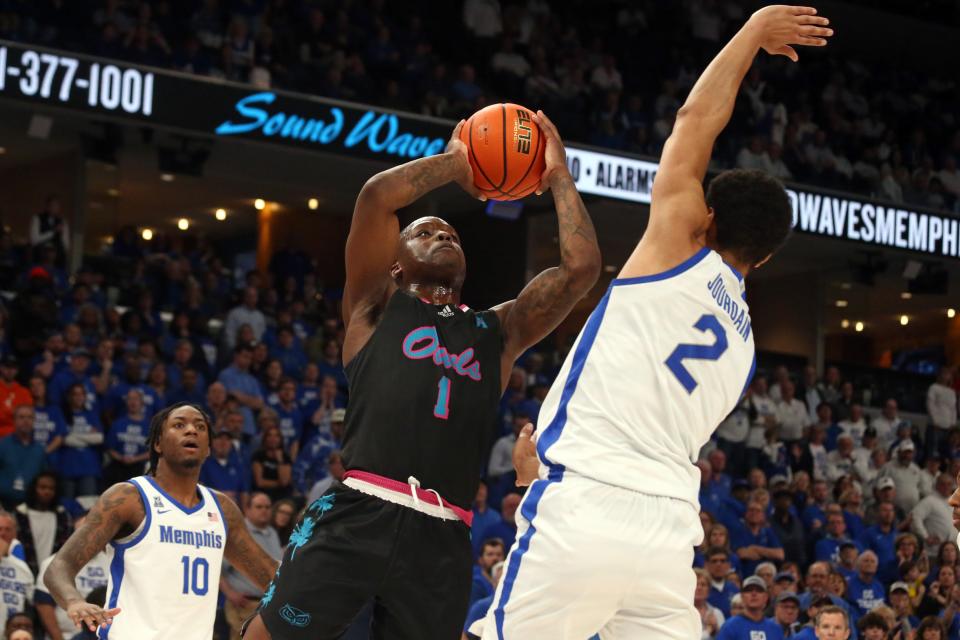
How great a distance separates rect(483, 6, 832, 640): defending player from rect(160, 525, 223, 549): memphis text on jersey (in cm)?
249

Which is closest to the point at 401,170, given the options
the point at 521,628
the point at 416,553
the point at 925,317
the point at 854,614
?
the point at 416,553

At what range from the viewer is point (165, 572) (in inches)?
224

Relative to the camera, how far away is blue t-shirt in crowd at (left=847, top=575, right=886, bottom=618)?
12.3 metres

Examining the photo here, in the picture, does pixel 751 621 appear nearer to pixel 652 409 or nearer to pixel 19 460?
pixel 19 460

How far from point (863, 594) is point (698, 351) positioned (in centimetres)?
946

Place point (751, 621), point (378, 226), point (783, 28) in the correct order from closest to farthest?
point (783, 28) → point (378, 226) → point (751, 621)

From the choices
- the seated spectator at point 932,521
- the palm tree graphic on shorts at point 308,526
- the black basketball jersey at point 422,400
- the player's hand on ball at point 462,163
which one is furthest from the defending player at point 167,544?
the seated spectator at point 932,521

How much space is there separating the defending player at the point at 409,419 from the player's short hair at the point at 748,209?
827 mm

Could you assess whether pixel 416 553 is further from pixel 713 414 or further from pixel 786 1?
pixel 786 1

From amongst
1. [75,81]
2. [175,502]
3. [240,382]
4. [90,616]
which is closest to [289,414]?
[240,382]

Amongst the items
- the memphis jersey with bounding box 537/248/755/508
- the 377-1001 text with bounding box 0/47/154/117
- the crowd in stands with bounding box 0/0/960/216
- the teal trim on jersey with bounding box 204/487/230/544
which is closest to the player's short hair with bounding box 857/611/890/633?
the teal trim on jersey with bounding box 204/487/230/544

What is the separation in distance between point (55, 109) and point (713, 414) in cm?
1061

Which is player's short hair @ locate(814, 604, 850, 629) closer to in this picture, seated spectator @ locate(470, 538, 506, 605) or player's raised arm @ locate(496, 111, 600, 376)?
seated spectator @ locate(470, 538, 506, 605)

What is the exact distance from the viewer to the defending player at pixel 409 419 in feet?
13.5
